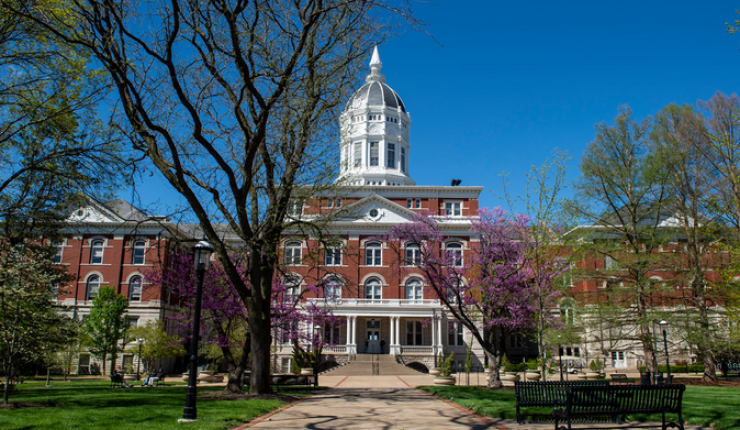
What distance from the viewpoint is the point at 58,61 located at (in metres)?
15.4

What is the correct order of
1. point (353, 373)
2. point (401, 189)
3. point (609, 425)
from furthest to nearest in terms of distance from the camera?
point (401, 189) < point (353, 373) < point (609, 425)

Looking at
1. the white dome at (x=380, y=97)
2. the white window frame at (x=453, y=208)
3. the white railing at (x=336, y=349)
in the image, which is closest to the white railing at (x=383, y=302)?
the white railing at (x=336, y=349)

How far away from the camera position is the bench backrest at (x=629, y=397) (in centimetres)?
959

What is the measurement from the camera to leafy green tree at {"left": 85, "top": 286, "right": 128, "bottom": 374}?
39000 millimetres

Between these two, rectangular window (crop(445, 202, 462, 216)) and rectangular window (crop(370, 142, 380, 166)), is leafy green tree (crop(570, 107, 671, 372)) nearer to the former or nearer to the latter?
rectangular window (crop(445, 202, 462, 216))

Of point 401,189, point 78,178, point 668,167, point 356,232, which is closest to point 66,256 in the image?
point 356,232

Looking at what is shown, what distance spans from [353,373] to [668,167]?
2322 cm

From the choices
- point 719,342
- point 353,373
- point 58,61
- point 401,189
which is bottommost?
point 353,373

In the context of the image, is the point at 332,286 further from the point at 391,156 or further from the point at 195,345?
the point at 391,156

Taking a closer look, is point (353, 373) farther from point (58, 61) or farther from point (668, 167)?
point (58, 61)

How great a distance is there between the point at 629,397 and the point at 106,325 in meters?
38.2

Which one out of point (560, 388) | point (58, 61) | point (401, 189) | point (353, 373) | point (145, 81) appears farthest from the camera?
point (401, 189)

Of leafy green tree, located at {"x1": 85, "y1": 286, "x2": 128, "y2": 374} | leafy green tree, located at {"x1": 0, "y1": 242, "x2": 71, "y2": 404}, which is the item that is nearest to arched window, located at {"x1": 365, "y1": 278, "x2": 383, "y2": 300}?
leafy green tree, located at {"x1": 85, "y1": 286, "x2": 128, "y2": 374}

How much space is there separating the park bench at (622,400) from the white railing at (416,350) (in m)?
33.7
